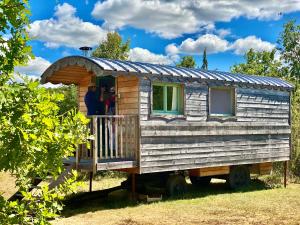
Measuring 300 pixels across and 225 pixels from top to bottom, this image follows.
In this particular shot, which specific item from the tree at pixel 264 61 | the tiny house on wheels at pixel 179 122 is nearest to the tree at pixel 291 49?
the tree at pixel 264 61

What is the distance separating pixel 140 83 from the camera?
11.6 metres

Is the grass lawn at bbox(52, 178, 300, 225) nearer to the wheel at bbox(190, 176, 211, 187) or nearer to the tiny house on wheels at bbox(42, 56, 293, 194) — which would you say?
the tiny house on wheels at bbox(42, 56, 293, 194)

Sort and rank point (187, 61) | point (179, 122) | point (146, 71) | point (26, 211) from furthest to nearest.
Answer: point (187, 61) → point (179, 122) → point (146, 71) → point (26, 211)

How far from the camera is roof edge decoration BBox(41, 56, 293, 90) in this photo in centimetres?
1102

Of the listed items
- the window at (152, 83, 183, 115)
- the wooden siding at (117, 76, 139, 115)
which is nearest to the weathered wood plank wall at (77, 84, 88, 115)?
the wooden siding at (117, 76, 139, 115)

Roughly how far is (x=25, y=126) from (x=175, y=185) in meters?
10.3

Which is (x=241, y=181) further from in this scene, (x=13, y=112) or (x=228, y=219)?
(x=13, y=112)

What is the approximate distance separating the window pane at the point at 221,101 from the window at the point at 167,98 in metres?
1.43

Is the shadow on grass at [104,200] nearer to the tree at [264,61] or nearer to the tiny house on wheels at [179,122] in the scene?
the tiny house on wheels at [179,122]

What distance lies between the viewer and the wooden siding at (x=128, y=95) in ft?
38.4

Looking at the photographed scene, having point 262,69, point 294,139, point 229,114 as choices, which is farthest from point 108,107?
point 262,69

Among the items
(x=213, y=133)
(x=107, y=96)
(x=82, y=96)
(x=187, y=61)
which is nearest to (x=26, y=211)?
(x=107, y=96)

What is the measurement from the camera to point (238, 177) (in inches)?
599

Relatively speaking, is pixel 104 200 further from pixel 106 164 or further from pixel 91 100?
pixel 91 100
